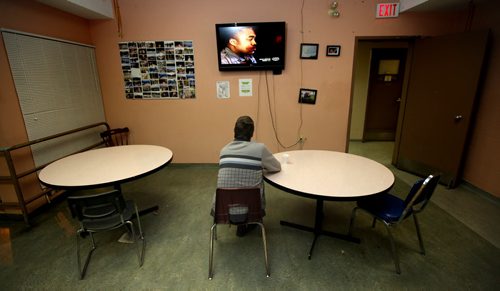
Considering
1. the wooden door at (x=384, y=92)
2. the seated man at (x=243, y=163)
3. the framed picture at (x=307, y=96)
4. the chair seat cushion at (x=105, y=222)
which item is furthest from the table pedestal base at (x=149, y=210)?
the wooden door at (x=384, y=92)

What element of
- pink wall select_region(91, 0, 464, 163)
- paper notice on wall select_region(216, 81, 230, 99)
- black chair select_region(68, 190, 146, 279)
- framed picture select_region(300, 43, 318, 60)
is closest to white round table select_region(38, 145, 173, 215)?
black chair select_region(68, 190, 146, 279)

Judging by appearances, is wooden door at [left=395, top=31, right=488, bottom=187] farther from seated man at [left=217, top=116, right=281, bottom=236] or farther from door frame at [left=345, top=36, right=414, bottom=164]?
seated man at [left=217, top=116, right=281, bottom=236]

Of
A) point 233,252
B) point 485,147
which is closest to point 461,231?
point 485,147

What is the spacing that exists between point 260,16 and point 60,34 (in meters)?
2.71

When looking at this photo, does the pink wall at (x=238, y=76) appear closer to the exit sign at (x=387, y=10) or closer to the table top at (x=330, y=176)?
the exit sign at (x=387, y=10)

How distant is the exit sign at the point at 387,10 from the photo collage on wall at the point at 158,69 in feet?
9.07

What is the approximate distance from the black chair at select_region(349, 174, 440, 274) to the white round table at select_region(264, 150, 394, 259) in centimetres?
14

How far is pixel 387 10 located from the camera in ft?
10.9

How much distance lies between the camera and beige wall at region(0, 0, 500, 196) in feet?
10.6

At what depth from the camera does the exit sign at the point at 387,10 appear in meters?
3.32

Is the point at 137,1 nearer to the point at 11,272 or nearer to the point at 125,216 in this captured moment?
the point at 125,216

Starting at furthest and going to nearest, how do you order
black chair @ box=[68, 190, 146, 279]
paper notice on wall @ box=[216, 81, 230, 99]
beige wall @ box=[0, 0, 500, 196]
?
paper notice on wall @ box=[216, 81, 230, 99], beige wall @ box=[0, 0, 500, 196], black chair @ box=[68, 190, 146, 279]

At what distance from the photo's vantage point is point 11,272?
74.7 inches

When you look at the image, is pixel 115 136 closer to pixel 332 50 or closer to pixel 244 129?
pixel 244 129
